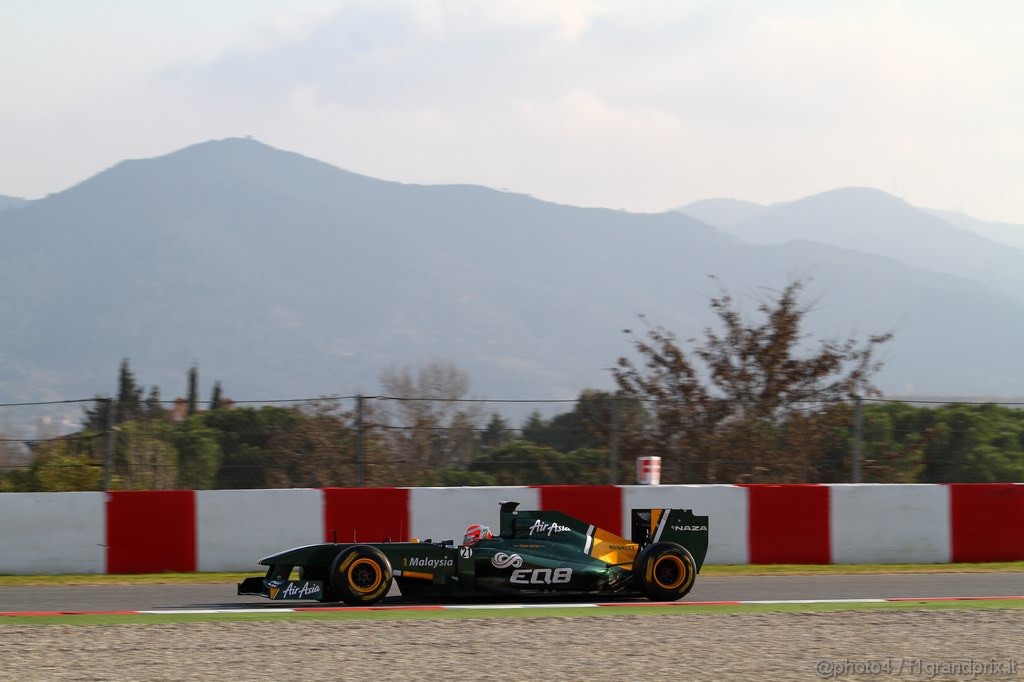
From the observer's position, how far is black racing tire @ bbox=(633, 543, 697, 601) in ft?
30.3

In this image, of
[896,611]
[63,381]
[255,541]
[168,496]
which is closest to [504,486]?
[255,541]

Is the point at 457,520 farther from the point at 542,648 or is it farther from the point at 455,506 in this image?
the point at 542,648

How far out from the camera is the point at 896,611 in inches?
343

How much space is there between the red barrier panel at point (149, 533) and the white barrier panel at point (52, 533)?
0.35 ft

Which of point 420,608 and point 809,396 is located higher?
point 809,396

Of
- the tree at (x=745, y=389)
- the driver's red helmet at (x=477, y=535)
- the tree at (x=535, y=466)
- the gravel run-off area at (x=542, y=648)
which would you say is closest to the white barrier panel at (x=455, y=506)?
the tree at (x=535, y=466)

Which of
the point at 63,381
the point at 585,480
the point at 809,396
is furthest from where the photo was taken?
the point at 63,381

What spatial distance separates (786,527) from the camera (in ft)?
40.1

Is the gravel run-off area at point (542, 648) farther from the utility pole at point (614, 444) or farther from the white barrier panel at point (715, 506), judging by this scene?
the utility pole at point (614, 444)

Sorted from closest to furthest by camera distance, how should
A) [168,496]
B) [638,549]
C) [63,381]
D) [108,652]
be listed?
1. [108,652]
2. [638,549]
3. [168,496]
4. [63,381]

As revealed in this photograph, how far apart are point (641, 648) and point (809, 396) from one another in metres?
10.9

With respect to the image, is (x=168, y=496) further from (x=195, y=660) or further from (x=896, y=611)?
(x=896, y=611)

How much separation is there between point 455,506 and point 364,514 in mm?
910

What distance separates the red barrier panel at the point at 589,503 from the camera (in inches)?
473
